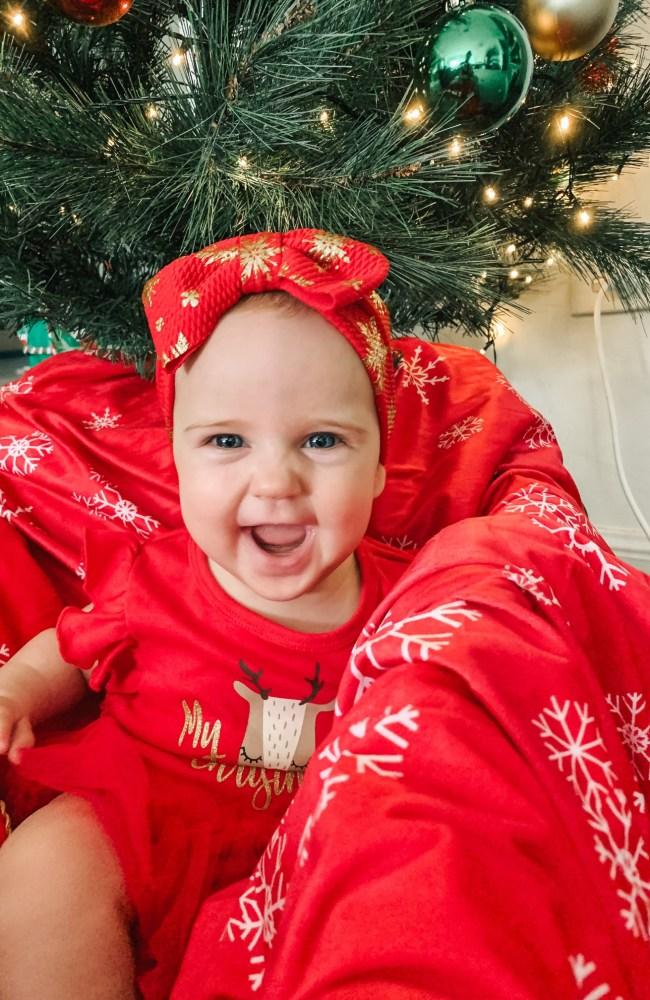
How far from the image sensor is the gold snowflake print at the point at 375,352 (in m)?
0.60

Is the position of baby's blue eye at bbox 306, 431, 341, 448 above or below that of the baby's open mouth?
above

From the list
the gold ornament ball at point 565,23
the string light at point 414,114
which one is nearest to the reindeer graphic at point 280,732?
the string light at point 414,114

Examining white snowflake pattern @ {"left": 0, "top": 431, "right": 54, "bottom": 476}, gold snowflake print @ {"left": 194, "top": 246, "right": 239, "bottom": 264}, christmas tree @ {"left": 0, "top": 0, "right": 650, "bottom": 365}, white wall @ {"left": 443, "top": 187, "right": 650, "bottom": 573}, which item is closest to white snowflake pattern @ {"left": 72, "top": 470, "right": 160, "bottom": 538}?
white snowflake pattern @ {"left": 0, "top": 431, "right": 54, "bottom": 476}

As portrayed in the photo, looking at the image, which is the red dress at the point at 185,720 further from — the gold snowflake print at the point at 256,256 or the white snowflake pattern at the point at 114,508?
the gold snowflake print at the point at 256,256

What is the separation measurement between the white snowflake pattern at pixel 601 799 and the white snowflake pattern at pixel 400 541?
42 centimetres

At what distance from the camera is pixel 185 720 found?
0.64 meters

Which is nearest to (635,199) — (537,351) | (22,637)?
(537,351)

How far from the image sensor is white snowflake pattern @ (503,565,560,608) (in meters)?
0.47

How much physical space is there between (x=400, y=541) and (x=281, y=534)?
262 millimetres

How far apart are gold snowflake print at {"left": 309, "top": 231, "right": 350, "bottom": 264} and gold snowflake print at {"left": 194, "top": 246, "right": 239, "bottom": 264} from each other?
2.6 inches

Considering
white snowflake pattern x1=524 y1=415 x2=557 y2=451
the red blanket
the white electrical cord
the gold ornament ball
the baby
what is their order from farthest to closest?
the white electrical cord < white snowflake pattern x1=524 y1=415 x2=557 y2=451 < the gold ornament ball < the baby < the red blanket

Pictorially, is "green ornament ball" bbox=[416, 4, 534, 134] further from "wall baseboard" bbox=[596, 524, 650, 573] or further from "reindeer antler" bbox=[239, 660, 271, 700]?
"wall baseboard" bbox=[596, 524, 650, 573]

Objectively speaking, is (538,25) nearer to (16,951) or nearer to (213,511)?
(213,511)

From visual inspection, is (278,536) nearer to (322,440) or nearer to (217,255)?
(322,440)
